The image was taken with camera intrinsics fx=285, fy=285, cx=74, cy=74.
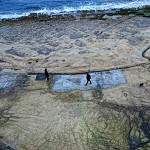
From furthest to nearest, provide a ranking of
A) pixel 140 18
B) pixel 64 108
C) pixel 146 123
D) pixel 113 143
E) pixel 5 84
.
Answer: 1. pixel 140 18
2. pixel 5 84
3. pixel 64 108
4. pixel 146 123
5. pixel 113 143

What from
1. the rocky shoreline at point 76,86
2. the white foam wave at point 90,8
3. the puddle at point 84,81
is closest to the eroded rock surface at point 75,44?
the rocky shoreline at point 76,86

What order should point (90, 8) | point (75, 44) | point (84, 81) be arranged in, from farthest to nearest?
1. point (90, 8)
2. point (75, 44)
3. point (84, 81)

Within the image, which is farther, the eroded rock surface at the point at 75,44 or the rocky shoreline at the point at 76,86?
the eroded rock surface at the point at 75,44

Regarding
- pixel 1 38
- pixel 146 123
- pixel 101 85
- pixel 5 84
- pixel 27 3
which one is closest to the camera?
pixel 146 123

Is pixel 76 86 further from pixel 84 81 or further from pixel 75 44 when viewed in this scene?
pixel 75 44

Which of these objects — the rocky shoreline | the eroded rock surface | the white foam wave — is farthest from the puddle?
the white foam wave

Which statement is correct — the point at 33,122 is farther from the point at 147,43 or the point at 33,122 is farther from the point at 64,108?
the point at 147,43

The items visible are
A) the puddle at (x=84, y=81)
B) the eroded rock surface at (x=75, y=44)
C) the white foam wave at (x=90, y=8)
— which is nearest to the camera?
the puddle at (x=84, y=81)

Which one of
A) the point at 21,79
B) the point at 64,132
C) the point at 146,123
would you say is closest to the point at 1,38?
the point at 21,79

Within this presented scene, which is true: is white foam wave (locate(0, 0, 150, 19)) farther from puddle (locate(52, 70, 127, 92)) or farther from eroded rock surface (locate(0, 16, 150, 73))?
puddle (locate(52, 70, 127, 92))

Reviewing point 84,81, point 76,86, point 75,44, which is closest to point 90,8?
point 75,44

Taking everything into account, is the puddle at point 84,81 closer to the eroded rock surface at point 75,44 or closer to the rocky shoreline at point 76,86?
the rocky shoreline at point 76,86
